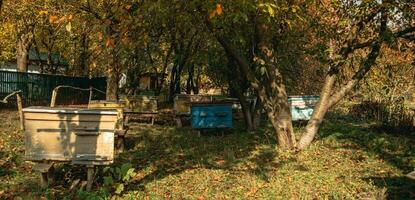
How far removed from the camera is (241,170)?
32.4 ft

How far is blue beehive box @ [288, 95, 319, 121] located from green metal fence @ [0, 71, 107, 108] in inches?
610

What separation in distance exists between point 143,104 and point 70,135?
39.3ft

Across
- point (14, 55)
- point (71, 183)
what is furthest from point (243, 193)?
point (14, 55)

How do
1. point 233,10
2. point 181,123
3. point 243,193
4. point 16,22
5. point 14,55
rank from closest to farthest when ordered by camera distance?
point 243,193
point 233,10
point 181,123
point 16,22
point 14,55

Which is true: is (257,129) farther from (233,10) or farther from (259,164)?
(233,10)

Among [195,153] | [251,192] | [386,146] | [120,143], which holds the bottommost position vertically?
[251,192]

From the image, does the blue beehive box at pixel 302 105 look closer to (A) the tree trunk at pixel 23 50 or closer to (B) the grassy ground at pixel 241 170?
(B) the grassy ground at pixel 241 170

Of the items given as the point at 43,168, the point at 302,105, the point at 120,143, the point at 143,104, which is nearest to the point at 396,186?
the point at 43,168

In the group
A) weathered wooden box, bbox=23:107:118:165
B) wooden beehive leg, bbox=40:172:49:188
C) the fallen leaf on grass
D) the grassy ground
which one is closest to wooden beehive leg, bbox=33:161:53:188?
wooden beehive leg, bbox=40:172:49:188

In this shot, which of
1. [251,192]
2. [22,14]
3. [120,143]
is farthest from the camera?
[22,14]

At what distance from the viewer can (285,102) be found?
11.9 meters

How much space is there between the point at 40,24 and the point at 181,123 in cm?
Answer: 1590

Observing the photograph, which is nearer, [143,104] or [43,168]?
[43,168]

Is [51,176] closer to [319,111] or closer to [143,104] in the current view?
[319,111]
